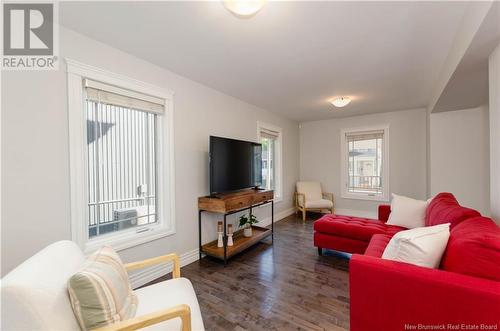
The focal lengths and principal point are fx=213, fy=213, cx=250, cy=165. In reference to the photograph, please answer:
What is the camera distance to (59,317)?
0.88m

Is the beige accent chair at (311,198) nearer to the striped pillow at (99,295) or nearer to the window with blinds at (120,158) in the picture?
the window with blinds at (120,158)

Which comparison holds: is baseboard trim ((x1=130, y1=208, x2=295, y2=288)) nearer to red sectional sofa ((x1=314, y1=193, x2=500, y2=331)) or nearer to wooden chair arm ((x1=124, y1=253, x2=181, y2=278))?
wooden chair arm ((x1=124, y1=253, x2=181, y2=278))

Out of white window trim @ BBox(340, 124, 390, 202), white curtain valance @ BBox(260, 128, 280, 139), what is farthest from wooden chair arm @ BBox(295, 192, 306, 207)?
white curtain valance @ BBox(260, 128, 280, 139)

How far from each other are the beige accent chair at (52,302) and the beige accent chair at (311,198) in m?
3.89

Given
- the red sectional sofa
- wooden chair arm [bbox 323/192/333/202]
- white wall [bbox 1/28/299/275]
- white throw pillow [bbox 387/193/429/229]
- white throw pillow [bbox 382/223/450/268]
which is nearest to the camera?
the red sectional sofa

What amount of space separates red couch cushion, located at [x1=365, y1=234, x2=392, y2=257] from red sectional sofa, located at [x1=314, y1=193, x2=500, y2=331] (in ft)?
1.98

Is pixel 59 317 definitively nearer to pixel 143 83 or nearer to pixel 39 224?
pixel 39 224

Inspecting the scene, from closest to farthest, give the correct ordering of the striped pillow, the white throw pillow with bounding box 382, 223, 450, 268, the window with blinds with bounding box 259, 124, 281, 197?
the striped pillow, the white throw pillow with bounding box 382, 223, 450, 268, the window with blinds with bounding box 259, 124, 281, 197

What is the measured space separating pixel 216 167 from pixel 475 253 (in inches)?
94.1

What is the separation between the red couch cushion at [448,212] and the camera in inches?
64.5

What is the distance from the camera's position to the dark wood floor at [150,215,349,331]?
172 cm

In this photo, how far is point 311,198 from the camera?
16.7 feet

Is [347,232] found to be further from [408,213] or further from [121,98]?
[121,98]

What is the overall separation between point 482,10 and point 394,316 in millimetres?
1899
